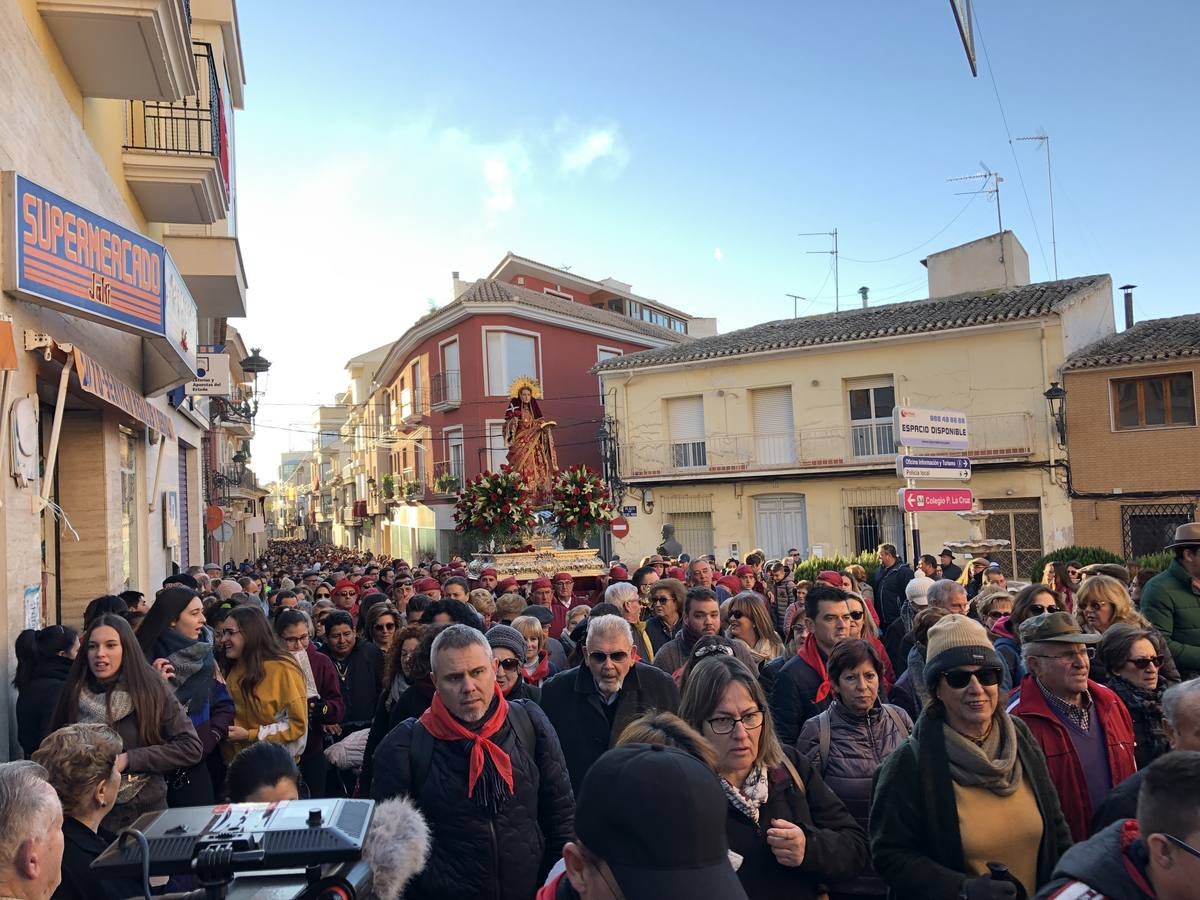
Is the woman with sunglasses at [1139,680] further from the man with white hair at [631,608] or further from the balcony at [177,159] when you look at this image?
the balcony at [177,159]

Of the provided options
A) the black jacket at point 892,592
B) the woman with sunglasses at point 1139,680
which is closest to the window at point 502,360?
the black jacket at point 892,592

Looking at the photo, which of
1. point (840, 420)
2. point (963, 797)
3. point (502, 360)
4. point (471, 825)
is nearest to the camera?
point (963, 797)

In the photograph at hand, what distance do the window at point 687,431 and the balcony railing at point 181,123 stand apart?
58.9 feet

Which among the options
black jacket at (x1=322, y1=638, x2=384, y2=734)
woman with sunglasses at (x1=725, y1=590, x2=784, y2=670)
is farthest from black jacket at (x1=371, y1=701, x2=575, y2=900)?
black jacket at (x1=322, y1=638, x2=384, y2=734)

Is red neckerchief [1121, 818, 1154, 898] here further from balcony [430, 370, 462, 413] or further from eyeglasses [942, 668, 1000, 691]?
balcony [430, 370, 462, 413]

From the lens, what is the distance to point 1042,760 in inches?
121

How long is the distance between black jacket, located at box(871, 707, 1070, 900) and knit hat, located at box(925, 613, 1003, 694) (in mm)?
137

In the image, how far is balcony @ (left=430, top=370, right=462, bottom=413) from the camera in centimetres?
3142

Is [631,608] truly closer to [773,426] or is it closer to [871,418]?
[871,418]

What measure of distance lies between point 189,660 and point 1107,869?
4.45m

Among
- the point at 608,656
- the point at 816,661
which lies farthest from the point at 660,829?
the point at 816,661

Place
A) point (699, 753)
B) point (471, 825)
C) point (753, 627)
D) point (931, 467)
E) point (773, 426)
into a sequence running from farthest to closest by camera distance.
Answer: 1. point (773, 426)
2. point (931, 467)
3. point (753, 627)
4. point (471, 825)
5. point (699, 753)

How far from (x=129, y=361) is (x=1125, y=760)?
9811mm

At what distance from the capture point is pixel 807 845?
2.98 metres
